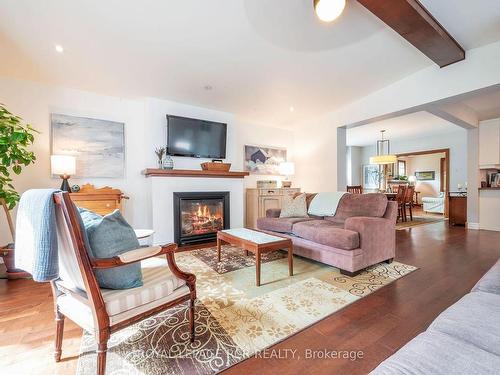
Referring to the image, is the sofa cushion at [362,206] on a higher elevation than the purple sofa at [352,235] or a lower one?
higher

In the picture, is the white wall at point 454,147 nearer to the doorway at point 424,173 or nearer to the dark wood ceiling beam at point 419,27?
the doorway at point 424,173

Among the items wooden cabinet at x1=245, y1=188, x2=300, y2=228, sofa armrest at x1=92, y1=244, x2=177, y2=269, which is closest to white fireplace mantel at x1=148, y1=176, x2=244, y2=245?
wooden cabinet at x1=245, y1=188, x2=300, y2=228

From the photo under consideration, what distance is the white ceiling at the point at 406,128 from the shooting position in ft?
17.7

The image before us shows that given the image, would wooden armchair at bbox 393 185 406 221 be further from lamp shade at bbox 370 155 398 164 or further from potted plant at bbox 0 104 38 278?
potted plant at bbox 0 104 38 278

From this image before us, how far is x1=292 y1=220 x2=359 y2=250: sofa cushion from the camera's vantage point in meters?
2.35

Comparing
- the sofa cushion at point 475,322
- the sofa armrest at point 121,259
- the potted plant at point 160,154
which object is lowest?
the sofa cushion at point 475,322

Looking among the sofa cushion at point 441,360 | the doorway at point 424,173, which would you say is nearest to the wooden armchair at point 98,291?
the sofa cushion at point 441,360

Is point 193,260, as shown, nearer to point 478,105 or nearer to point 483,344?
point 483,344

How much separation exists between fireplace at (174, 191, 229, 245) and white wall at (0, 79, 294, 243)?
558mm

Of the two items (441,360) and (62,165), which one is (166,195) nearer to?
(62,165)

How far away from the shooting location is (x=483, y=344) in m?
0.75

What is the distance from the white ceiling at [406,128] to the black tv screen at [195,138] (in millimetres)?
4063

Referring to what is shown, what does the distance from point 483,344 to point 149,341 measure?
5.35 feet

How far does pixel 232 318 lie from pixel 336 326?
0.74 m
